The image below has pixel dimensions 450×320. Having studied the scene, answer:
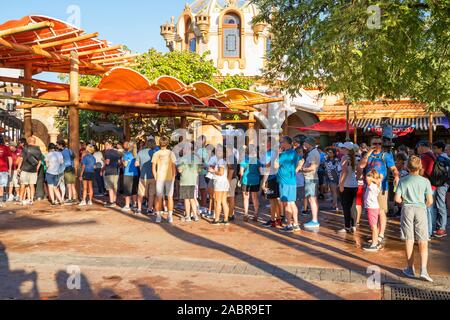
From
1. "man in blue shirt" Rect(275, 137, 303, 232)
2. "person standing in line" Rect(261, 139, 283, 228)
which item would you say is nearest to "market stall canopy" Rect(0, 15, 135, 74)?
"person standing in line" Rect(261, 139, 283, 228)

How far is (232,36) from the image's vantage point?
30641mm

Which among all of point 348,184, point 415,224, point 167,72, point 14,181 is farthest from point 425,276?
point 167,72

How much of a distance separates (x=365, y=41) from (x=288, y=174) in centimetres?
265

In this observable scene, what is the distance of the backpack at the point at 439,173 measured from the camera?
8953mm

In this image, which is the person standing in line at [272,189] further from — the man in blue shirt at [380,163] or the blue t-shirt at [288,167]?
the man in blue shirt at [380,163]

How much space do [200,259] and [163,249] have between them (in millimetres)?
916

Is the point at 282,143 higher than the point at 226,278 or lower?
higher

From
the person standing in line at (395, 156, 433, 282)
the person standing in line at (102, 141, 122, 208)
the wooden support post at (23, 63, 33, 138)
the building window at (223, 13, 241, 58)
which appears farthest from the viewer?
the building window at (223, 13, 241, 58)

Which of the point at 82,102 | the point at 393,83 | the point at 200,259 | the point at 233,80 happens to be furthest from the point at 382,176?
the point at 233,80

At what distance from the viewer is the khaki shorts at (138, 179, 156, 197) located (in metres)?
11.4

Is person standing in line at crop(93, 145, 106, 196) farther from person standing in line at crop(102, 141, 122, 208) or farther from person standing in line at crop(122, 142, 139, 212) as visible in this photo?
person standing in line at crop(122, 142, 139, 212)

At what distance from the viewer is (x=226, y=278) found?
6.09 metres

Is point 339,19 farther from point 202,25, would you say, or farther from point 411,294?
point 202,25

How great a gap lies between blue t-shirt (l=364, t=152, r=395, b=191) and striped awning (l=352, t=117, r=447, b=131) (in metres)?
16.8
